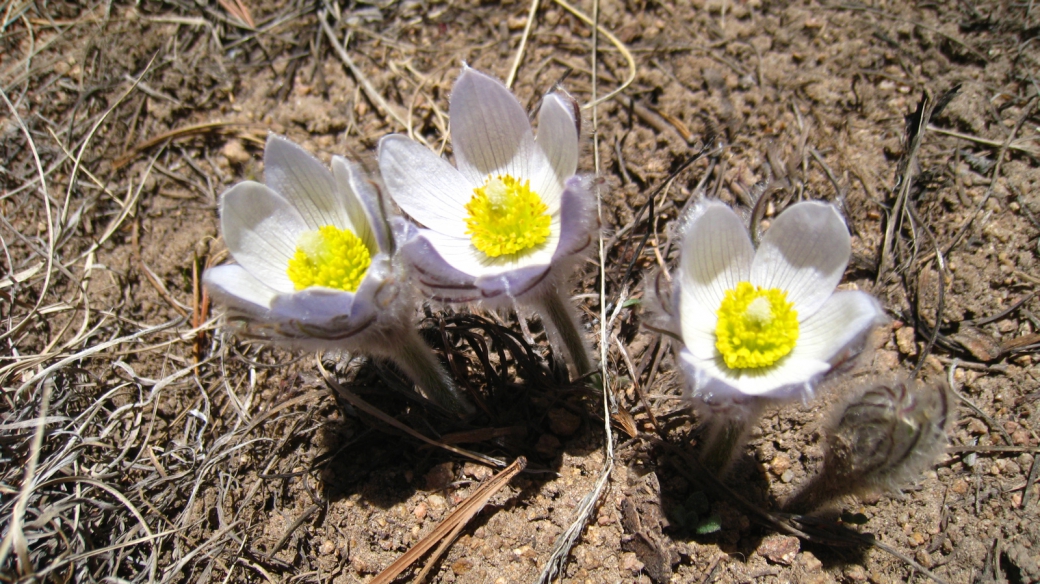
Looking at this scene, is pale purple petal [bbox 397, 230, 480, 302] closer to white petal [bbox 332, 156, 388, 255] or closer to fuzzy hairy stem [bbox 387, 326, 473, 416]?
white petal [bbox 332, 156, 388, 255]

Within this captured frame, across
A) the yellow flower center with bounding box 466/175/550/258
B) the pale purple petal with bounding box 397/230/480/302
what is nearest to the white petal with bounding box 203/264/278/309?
the pale purple petal with bounding box 397/230/480/302

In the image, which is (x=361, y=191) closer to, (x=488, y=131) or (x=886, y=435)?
(x=488, y=131)

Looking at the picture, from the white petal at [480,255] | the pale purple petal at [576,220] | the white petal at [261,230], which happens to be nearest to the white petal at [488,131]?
the white petal at [480,255]

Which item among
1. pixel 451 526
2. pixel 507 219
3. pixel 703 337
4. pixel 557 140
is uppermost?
pixel 557 140

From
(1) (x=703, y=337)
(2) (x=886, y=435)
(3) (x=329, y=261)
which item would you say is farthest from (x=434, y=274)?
(2) (x=886, y=435)

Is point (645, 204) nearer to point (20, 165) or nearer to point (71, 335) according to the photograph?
point (71, 335)

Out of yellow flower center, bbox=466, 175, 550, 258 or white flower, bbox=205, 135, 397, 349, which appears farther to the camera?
yellow flower center, bbox=466, 175, 550, 258
